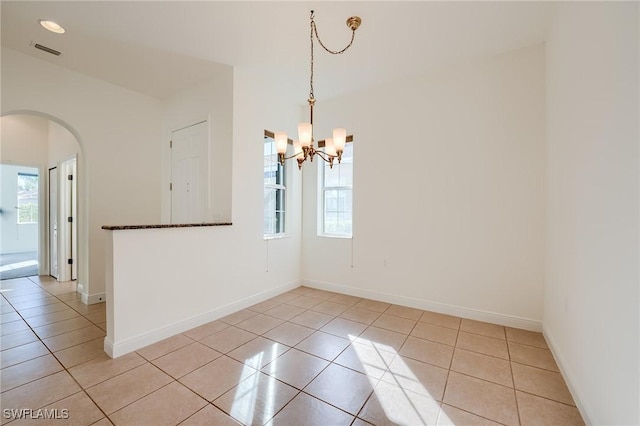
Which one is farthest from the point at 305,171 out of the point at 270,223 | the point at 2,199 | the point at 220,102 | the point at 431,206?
the point at 2,199

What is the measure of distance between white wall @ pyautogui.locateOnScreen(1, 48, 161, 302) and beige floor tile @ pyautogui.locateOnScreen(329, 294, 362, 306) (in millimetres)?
2999

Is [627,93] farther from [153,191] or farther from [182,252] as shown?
[153,191]

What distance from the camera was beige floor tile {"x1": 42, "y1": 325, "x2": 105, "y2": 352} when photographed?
95.3 inches

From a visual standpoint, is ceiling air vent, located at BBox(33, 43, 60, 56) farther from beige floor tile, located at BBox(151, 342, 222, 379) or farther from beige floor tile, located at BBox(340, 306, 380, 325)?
beige floor tile, located at BBox(340, 306, 380, 325)

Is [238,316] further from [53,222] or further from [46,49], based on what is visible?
[53,222]

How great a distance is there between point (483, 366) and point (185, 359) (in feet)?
8.04

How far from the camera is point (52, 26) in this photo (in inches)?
99.0

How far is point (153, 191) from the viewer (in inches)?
162

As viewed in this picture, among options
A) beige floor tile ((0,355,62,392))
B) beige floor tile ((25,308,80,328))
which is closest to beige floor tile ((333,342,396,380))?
beige floor tile ((0,355,62,392))

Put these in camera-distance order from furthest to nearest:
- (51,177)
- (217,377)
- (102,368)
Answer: (51,177)
(102,368)
(217,377)

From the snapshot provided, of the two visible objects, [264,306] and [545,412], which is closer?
[545,412]

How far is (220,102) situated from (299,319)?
2831mm

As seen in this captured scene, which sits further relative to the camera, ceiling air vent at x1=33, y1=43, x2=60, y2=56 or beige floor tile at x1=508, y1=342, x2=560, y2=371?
ceiling air vent at x1=33, y1=43, x2=60, y2=56

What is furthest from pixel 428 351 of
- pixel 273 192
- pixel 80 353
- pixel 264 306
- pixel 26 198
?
pixel 26 198
